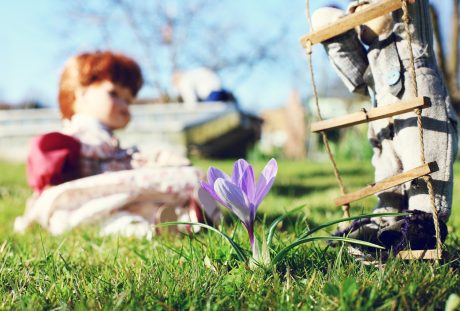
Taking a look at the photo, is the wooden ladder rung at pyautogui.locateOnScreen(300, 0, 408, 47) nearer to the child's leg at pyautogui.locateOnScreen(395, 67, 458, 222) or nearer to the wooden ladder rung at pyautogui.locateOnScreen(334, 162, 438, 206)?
the child's leg at pyautogui.locateOnScreen(395, 67, 458, 222)

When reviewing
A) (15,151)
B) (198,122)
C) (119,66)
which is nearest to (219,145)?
(198,122)

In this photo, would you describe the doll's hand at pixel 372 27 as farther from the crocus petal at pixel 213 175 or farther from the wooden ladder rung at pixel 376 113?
the crocus petal at pixel 213 175

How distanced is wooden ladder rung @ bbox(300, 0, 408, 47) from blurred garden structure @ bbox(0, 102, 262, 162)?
9008 millimetres

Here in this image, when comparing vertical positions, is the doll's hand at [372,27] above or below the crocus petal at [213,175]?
above

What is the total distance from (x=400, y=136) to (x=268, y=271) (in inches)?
30.6

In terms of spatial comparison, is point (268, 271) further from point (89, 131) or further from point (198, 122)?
point (198, 122)

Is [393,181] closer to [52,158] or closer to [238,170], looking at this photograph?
[238,170]

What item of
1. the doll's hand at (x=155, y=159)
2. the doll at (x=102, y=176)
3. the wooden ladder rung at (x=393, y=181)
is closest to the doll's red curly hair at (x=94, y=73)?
the doll at (x=102, y=176)

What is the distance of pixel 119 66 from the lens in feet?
12.1

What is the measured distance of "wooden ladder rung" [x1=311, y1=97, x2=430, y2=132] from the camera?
1.72 meters

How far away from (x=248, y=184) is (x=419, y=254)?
0.61m

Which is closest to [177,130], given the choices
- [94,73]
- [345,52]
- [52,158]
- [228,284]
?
[94,73]

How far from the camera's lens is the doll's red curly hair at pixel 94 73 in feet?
12.0

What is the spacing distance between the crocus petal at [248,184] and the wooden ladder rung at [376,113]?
1.53 feet
